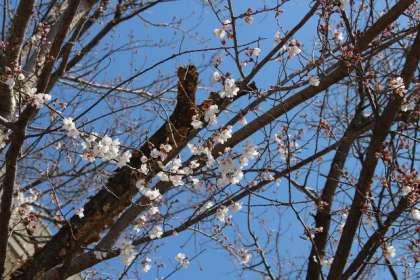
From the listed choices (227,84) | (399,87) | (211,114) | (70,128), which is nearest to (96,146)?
(70,128)

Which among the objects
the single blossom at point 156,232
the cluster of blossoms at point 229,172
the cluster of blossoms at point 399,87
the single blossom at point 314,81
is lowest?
the single blossom at point 156,232

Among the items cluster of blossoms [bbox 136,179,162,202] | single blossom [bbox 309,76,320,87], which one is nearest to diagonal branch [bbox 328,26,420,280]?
single blossom [bbox 309,76,320,87]

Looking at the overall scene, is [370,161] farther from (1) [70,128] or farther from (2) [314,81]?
(1) [70,128]

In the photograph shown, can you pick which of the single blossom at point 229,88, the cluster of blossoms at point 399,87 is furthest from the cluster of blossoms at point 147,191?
the cluster of blossoms at point 399,87

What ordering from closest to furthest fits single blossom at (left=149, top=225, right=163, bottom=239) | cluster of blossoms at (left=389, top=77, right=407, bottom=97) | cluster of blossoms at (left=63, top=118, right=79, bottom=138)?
cluster of blossoms at (left=389, top=77, right=407, bottom=97)
cluster of blossoms at (left=63, top=118, right=79, bottom=138)
single blossom at (left=149, top=225, right=163, bottom=239)

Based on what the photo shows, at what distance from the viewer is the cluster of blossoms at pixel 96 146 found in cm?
276

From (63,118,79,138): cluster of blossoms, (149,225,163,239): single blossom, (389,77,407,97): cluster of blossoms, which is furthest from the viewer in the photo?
(149,225,163,239): single blossom

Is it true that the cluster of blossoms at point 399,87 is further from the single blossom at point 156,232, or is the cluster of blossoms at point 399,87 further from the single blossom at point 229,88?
the single blossom at point 156,232

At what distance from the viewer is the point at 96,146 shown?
2.81 m

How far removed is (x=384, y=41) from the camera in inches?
133

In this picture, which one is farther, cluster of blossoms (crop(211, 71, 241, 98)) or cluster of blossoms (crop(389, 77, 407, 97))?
cluster of blossoms (crop(211, 71, 241, 98))

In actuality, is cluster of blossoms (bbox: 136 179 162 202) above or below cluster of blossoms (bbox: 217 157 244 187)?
below

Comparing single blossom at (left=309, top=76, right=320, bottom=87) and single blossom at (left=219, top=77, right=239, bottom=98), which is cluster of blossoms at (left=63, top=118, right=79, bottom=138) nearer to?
single blossom at (left=219, top=77, right=239, bottom=98)

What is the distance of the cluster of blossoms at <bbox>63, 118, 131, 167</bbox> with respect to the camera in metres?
2.76
